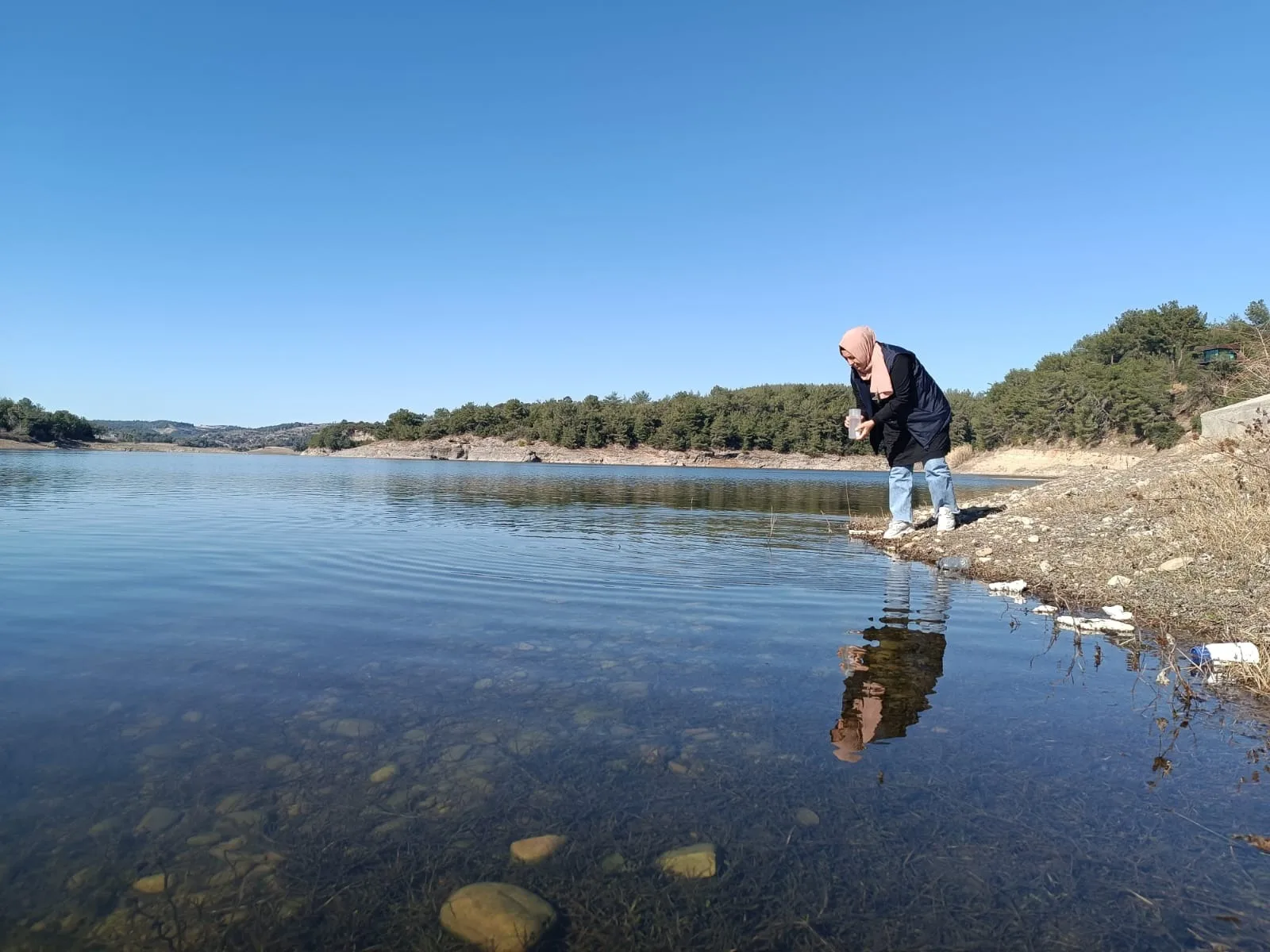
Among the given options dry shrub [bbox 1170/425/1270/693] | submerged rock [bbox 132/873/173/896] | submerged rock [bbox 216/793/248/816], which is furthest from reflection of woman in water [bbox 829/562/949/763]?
submerged rock [bbox 132/873/173/896]

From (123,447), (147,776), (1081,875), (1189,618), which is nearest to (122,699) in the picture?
(147,776)

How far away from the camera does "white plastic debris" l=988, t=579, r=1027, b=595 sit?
28.8 ft

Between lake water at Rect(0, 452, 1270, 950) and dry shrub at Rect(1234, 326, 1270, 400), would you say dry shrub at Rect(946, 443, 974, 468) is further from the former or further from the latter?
lake water at Rect(0, 452, 1270, 950)

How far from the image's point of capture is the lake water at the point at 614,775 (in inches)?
99.1

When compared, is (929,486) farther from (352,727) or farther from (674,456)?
(674,456)

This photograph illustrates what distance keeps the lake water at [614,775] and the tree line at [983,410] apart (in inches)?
965

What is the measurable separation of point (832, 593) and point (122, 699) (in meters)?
6.96

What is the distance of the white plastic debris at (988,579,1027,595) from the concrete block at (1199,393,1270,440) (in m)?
6.25

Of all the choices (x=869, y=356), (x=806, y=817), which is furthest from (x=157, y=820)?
(x=869, y=356)

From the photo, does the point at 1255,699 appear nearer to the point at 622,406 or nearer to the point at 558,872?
the point at 558,872

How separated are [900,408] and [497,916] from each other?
10.8m

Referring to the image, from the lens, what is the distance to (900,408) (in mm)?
11734

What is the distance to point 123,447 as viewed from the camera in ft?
507

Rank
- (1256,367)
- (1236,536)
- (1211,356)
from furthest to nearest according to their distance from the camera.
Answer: (1211,356) → (1256,367) → (1236,536)
